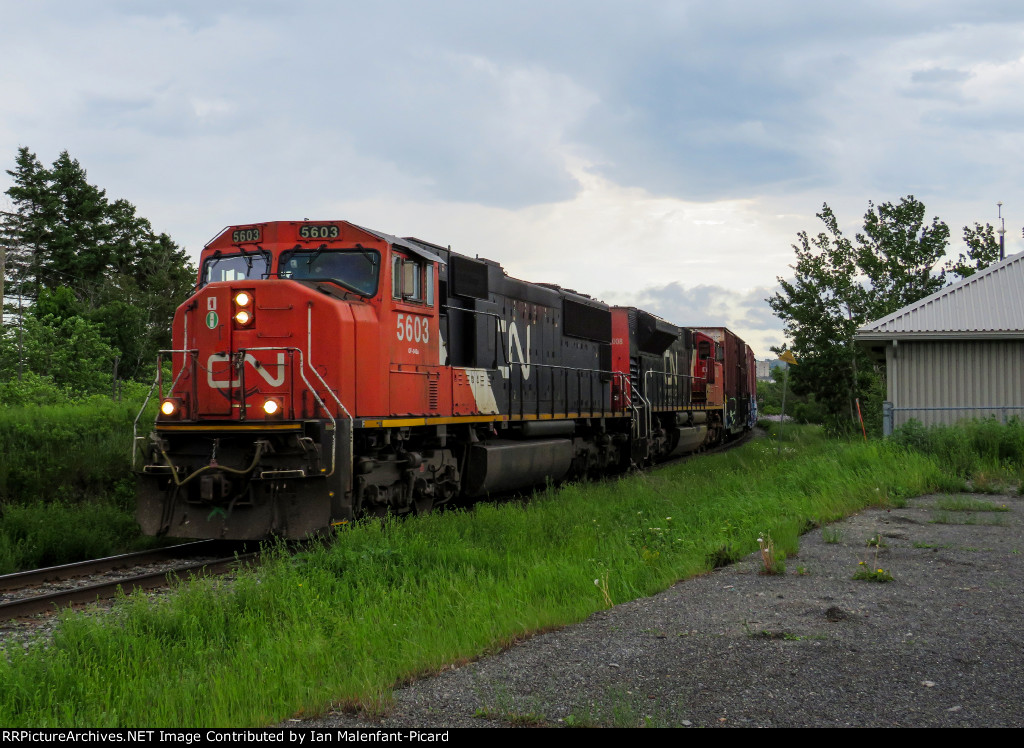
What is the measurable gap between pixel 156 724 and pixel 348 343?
551 centimetres

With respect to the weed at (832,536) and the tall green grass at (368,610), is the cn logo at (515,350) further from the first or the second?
the weed at (832,536)

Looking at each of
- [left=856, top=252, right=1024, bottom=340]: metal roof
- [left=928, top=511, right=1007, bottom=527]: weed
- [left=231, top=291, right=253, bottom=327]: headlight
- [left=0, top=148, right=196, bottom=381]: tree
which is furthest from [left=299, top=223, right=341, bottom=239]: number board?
[left=0, top=148, right=196, bottom=381]: tree

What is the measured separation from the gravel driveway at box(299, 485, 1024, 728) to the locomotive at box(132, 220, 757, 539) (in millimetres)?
4193

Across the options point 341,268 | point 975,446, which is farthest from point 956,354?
point 341,268

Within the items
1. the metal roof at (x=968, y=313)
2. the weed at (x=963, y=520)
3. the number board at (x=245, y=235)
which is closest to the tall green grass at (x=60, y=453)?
the number board at (x=245, y=235)

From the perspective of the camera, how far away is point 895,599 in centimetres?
633

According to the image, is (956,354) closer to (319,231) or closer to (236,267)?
(319,231)

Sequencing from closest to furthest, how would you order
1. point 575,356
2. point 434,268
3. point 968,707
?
1. point 968,707
2. point 434,268
3. point 575,356

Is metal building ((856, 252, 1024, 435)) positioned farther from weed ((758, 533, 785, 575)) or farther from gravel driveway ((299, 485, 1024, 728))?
gravel driveway ((299, 485, 1024, 728))

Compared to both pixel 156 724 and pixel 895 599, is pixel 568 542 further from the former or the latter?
pixel 156 724

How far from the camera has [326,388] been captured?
9.08m

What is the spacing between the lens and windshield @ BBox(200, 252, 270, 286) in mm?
10094

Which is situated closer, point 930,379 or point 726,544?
point 726,544

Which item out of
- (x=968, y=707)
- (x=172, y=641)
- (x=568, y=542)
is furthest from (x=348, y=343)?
(x=968, y=707)
